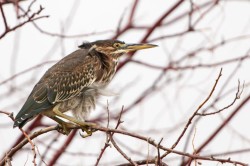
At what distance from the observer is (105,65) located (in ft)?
16.1

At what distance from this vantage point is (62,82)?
4582mm

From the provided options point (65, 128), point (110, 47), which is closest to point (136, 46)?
Result: point (110, 47)

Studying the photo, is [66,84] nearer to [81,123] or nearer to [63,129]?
[63,129]

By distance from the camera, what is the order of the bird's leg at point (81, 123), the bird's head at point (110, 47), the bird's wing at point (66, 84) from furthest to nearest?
the bird's head at point (110, 47)
the bird's wing at point (66, 84)
the bird's leg at point (81, 123)

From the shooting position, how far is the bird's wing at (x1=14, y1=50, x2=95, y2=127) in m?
4.31

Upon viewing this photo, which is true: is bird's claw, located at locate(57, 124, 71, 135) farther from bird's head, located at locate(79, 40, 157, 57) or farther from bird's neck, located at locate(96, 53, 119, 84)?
bird's head, located at locate(79, 40, 157, 57)

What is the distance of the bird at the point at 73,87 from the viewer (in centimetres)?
425

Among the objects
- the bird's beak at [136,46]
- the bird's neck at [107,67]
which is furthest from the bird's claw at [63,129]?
the bird's beak at [136,46]

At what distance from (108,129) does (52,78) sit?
158cm

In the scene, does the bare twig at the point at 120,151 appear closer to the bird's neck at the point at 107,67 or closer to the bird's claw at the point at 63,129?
the bird's claw at the point at 63,129

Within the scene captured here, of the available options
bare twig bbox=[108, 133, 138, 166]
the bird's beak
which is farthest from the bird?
bare twig bbox=[108, 133, 138, 166]

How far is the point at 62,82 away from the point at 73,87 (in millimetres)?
141

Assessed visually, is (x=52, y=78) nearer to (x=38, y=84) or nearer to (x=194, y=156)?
(x=38, y=84)

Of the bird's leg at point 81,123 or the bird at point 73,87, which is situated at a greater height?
→ the bird at point 73,87
